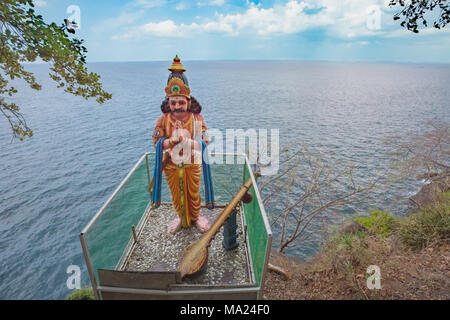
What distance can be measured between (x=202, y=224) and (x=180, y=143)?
2.04 metres

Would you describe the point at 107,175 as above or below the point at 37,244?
above

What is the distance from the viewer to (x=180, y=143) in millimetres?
5766

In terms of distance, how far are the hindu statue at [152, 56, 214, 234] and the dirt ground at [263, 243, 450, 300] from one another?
13.1 ft

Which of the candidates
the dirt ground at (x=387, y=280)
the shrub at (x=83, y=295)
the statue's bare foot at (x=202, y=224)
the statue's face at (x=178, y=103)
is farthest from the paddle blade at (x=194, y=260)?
the shrub at (x=83, y=295)

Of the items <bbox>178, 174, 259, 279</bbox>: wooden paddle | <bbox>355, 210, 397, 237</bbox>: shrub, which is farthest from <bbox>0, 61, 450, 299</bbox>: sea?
<bbox>178, 174, 259, 279</bbox>: wooden paddle

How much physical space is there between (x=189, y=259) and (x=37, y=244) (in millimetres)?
13165

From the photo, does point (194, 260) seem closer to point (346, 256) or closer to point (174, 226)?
point (174, 226)

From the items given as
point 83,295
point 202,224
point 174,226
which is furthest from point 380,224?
point 83,295

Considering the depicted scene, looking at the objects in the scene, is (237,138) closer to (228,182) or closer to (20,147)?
(228,182)

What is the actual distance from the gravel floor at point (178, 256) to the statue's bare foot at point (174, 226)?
85mm

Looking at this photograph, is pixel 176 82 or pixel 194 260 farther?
pixel 176 82

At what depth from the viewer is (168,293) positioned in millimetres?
4242

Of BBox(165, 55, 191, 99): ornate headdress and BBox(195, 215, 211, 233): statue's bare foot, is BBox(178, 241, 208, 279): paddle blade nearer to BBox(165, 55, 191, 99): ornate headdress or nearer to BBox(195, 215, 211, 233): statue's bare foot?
BBox(195, 215, 211, 233): statue's bare foot
